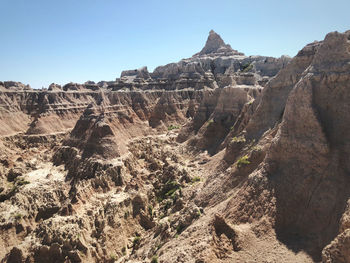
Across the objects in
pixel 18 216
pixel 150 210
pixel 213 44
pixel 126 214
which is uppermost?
pixel 213 44

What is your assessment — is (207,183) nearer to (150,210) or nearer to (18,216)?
(150,210)

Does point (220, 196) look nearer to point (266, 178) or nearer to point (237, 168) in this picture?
point (237, 168)

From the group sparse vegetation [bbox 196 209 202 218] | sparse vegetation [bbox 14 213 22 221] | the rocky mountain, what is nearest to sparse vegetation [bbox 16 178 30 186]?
the rocky mountain

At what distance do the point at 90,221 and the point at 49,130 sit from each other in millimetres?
40208

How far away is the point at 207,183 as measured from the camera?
26156mm

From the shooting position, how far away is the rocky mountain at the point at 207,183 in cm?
1466

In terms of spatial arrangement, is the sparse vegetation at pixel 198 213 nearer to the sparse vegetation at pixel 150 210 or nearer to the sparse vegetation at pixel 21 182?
the sparse vegetation at pixel 150 210

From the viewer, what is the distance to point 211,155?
125ft

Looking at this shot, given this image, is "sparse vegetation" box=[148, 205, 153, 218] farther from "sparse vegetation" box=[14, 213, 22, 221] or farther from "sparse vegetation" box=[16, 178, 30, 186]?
"sparse vegetation" box=[16, 178, 30, 186]

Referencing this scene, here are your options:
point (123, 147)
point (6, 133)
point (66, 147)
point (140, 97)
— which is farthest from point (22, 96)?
point (123, 147)

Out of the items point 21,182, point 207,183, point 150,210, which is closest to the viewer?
point 207,183

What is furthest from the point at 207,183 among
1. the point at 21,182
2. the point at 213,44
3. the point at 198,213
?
the point at 213,44

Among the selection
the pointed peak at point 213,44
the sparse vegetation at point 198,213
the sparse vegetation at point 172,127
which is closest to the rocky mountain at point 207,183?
the sparse vegetation at point 198,213

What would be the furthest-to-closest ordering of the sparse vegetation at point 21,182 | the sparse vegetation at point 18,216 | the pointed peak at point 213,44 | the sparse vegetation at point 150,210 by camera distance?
the pointed peak at point 213,44 → the sparse vegetation at point 21,182 → the sparse vegetation at point 150,210 → the sparse vegetation at point 18,216
